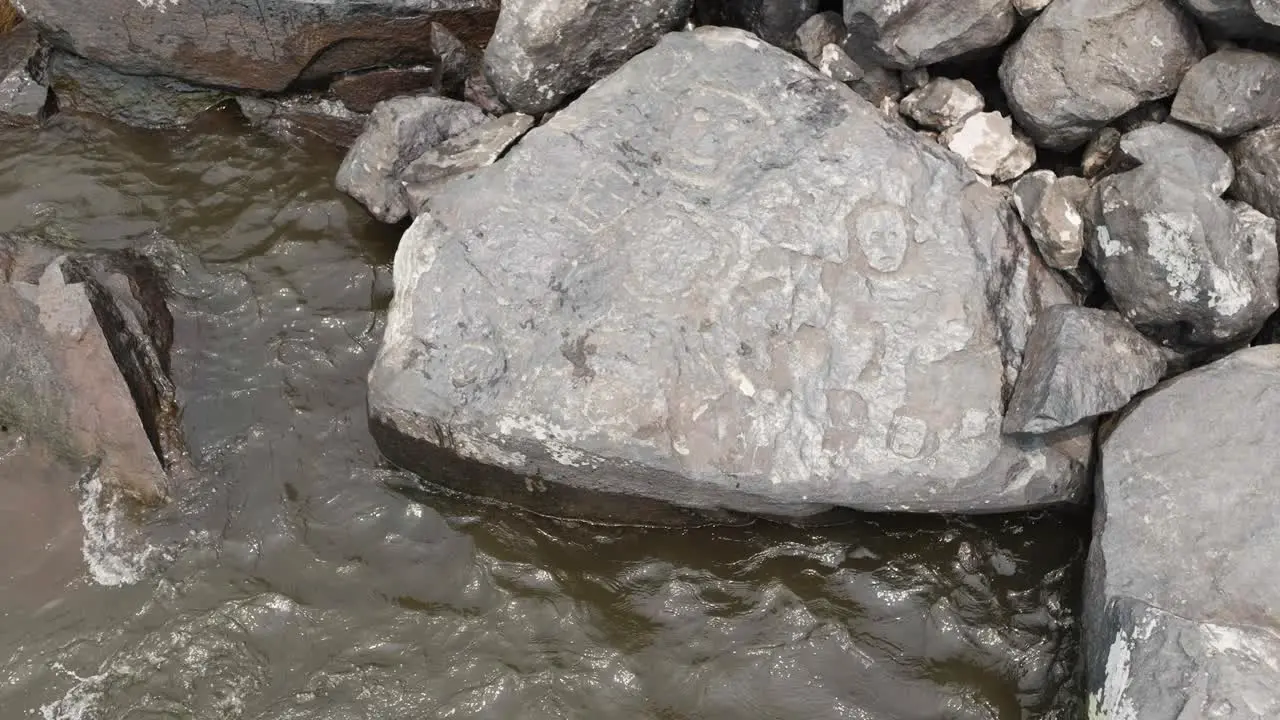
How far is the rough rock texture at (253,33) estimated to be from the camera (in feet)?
15.6

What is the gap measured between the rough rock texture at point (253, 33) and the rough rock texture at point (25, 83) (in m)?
0.22

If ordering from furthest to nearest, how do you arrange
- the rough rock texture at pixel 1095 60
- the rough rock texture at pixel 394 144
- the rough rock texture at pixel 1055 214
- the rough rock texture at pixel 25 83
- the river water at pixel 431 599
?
the rough rock texture at pixel 25 83, the rough rock texture at pixel 394 144, the rough rock texture at pixel 1055 214, the rough rock texture at pixel 1095 60, the river water at pixel 431 599

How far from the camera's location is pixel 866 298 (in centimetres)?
374

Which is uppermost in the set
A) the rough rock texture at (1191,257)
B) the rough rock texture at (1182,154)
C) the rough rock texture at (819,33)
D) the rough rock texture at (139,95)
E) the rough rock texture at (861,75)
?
the rough rock texture at (139,95)

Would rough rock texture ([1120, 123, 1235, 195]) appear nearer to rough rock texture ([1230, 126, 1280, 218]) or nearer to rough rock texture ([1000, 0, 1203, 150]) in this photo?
rough rock texture ([1230, 126, 1280, 218])

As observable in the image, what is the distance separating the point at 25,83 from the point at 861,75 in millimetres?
4162

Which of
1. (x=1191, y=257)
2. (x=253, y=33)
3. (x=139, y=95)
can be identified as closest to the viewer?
(x=1191, y=257)

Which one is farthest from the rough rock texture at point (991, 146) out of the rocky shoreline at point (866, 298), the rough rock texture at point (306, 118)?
the rough rock texture at point (306, 118)

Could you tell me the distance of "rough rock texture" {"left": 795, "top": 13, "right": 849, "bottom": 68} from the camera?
4355mm

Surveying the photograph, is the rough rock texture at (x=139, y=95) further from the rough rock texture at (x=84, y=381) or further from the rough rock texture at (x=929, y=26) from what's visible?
the rough rock texture at (x=929, y=26)

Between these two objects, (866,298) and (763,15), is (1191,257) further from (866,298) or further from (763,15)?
(763,15)

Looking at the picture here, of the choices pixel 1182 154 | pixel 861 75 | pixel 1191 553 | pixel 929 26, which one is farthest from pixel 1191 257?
pixel 861 75

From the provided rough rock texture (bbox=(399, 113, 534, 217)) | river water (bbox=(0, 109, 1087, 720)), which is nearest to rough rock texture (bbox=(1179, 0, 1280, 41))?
river water (bbox=(0, 109, 1087, 720))

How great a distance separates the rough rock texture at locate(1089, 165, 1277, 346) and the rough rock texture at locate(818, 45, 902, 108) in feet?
3.46
